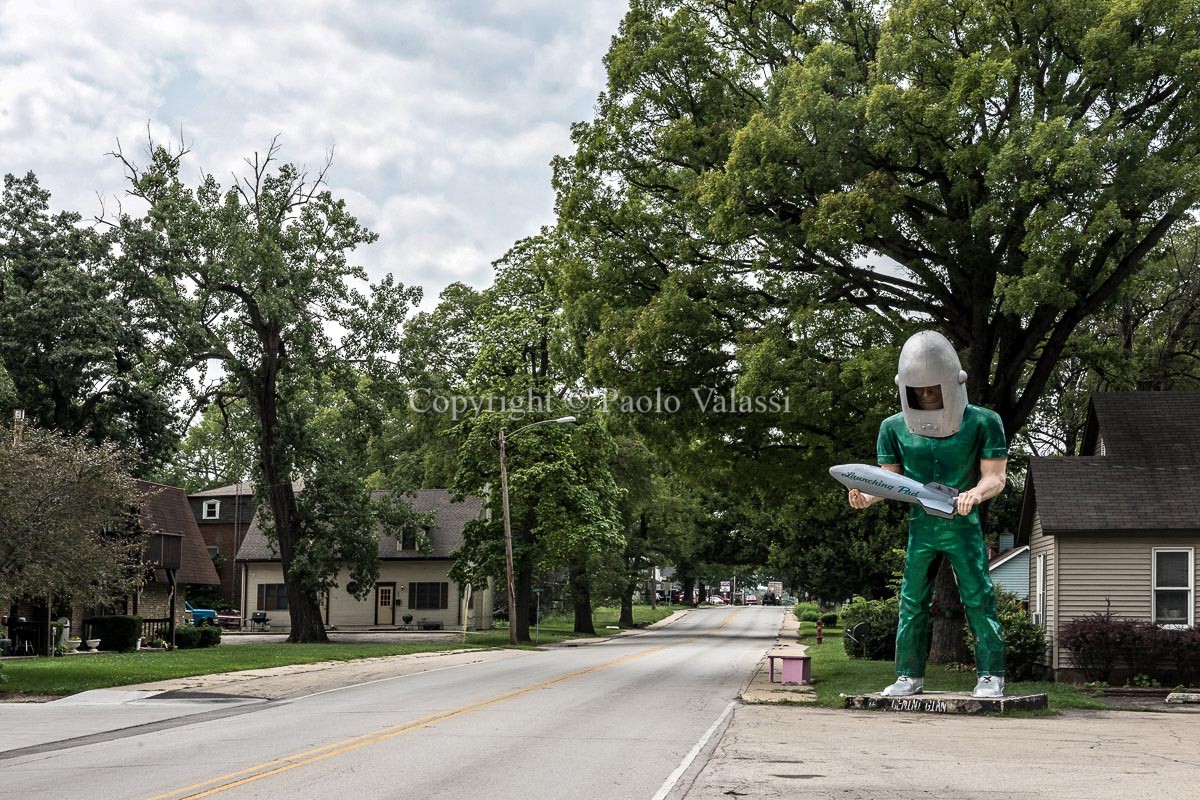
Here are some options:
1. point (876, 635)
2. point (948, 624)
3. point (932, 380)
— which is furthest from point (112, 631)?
point (932, 380)

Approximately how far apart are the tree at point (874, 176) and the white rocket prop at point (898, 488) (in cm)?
541

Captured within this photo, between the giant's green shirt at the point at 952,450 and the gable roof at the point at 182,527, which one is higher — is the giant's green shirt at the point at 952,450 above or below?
above

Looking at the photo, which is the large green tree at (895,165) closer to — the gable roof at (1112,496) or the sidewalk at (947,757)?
the gable roof at (1112,496)

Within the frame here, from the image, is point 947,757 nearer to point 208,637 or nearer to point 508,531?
point 208,637

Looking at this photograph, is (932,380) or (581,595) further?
(581,595)

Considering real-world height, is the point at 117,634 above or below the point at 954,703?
below

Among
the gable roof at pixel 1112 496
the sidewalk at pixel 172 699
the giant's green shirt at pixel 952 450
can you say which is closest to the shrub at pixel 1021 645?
the gable roof at pixel 1112 496

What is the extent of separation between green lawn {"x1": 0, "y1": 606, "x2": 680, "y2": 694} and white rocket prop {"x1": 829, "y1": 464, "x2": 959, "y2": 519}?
1459 cm

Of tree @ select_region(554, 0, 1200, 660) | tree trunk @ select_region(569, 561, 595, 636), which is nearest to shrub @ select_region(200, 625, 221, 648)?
tree trunk @ select_region(569, 561, 595, 636)

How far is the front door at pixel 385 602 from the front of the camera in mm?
61875

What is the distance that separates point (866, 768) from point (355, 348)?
30227mm

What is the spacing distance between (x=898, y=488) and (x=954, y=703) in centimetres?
340

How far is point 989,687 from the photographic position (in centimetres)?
1773

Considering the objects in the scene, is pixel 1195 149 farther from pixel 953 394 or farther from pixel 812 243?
pixel 953 394
